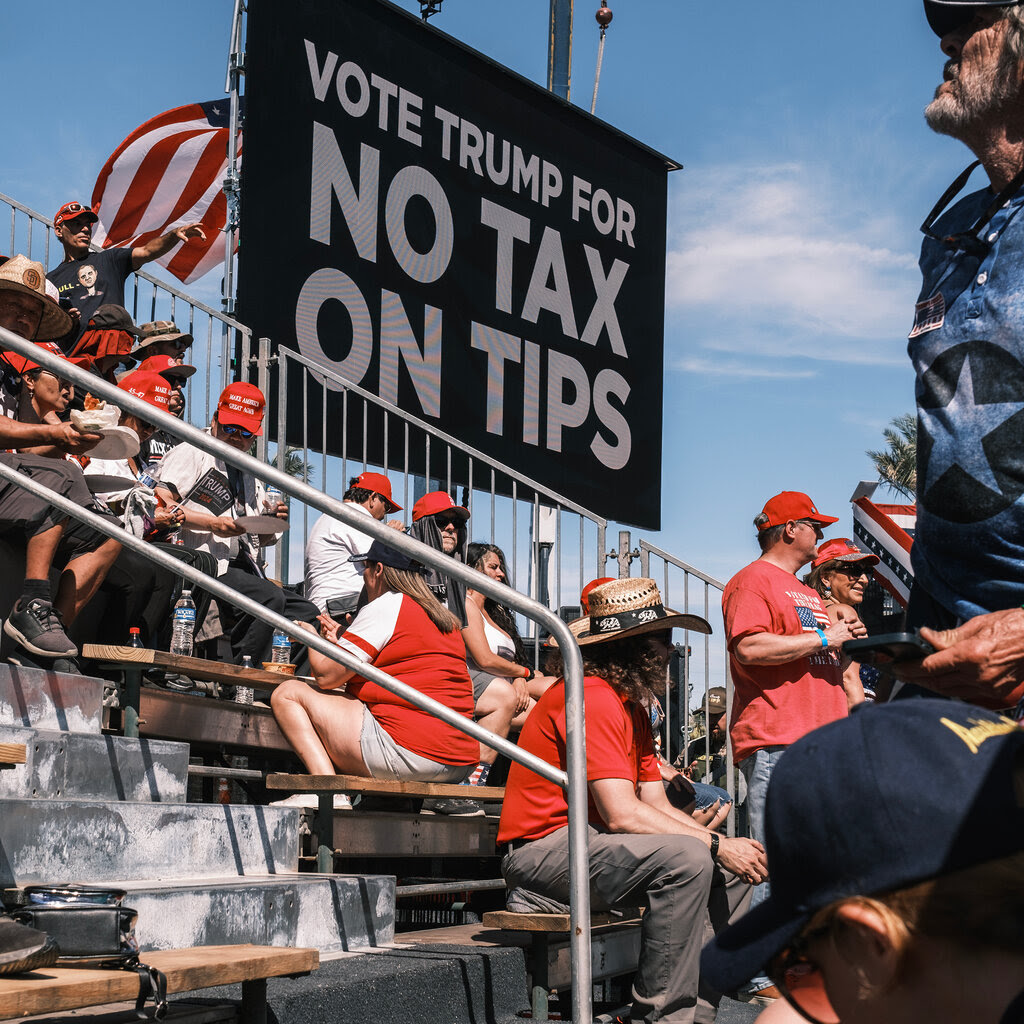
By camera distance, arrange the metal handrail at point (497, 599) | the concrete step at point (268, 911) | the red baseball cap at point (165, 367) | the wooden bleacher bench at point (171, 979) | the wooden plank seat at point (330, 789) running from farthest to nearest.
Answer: the red baseball cap at point (165, 367) → the wooden plank seat at point (330, 789) → the concrete step at point (268, 911) → the metal handrail at point (497, 599) → the wooden bleacher bench at point (171, 979)

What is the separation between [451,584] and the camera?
673 cm

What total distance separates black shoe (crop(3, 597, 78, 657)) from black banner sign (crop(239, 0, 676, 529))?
358 cm

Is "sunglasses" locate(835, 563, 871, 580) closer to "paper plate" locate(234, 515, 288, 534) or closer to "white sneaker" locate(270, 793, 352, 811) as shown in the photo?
"white sneaker" locate(270, 793, 352, 811)

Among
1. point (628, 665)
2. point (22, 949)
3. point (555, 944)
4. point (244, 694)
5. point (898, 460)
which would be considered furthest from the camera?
point (898, 460)

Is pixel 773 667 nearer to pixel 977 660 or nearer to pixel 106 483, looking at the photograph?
pixel 106 483

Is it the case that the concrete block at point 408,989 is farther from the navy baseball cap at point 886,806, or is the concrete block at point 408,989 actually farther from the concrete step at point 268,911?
the navy baseball cap at point 886,806

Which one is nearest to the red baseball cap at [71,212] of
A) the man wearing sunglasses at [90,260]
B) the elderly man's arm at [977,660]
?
the man wearing sunglasses at [90,260]

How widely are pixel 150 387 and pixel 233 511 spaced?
772 millimetres

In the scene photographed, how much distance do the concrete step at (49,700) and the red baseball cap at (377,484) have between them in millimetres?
3193

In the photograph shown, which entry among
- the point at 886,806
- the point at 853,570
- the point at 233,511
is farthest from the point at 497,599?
the point at 233,511

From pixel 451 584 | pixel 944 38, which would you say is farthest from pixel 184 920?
pixel 451 584

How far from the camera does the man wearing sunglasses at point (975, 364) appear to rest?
1821mm

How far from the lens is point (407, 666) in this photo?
206 inches

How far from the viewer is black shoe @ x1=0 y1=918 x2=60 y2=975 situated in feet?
7.70
